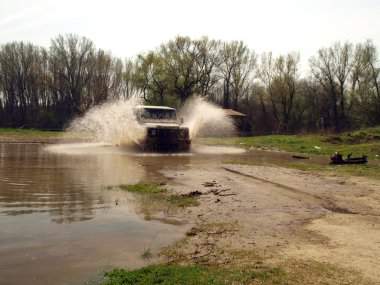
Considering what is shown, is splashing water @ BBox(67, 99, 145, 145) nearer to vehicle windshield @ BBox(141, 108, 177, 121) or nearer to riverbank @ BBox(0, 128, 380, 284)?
vehicle windshield @ BBox(141, 108, 177, 121)

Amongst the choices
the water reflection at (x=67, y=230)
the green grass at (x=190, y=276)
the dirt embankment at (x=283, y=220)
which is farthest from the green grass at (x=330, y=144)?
the green grass at (x=190, y=276)

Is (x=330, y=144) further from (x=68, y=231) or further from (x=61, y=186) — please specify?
(x=68, y=231)

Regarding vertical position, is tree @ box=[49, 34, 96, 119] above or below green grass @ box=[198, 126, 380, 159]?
above

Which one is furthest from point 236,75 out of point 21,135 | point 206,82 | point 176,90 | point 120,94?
point 21,135

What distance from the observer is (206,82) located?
6362 cm

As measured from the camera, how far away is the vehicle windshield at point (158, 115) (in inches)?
956

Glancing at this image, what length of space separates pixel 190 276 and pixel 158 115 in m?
20.5

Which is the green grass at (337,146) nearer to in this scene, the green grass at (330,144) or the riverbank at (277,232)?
the green grass at (330,144)

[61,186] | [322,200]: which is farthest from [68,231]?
[322,200]

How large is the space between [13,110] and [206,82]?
115ft

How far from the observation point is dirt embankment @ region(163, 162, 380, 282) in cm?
533

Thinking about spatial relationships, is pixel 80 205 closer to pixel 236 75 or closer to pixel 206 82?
pixel 206 82

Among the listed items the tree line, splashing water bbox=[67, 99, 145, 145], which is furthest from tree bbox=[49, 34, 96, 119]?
splashing water bbox=[67, 99, 145, 145]

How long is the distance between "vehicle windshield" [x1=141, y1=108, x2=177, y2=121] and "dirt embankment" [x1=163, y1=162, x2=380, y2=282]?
40.5 ft
